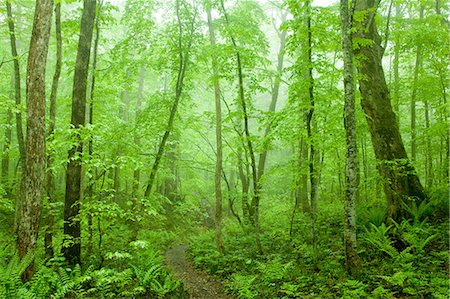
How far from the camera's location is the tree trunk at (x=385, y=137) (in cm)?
817

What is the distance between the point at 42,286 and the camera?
5605 millimetres

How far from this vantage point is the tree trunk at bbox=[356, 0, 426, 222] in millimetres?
8172

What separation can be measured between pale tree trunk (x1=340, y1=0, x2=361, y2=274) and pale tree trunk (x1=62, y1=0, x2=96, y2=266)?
267 inches

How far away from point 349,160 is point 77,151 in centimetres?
682

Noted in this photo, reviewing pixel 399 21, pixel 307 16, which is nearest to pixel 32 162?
pixel 307 16

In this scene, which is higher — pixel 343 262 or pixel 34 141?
pixel 34 141

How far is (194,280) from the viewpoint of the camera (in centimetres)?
906

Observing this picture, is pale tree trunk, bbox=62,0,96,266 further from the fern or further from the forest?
the fern

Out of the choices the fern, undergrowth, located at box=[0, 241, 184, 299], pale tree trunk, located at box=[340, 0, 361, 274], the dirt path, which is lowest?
the dirt path

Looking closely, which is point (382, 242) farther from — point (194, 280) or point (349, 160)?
point (194, 280)

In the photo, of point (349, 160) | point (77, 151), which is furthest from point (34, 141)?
point (349, 160)

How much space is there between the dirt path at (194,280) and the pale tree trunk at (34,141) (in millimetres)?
3862

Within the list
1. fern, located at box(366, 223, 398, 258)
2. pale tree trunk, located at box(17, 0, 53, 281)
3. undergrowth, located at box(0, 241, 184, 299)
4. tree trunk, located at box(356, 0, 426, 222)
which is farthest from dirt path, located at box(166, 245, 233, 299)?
tree trunk, located at box(356, 0, 426, 222)

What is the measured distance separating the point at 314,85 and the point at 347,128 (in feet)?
6.00
